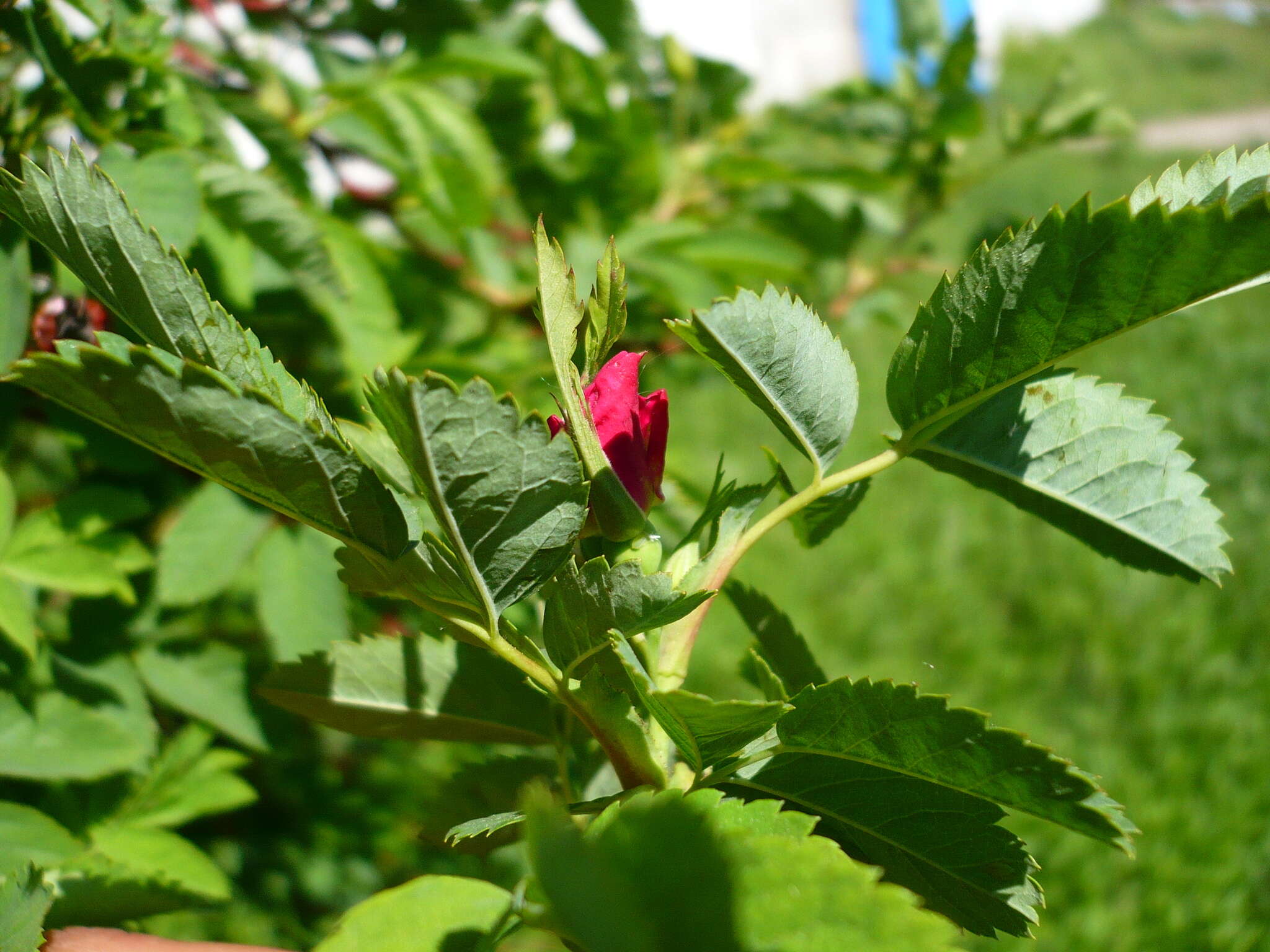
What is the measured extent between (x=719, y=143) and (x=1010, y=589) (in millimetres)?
1933

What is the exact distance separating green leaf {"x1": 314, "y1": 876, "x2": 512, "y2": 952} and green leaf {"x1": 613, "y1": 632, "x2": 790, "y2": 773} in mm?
153

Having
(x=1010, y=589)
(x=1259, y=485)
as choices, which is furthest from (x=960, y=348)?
(x=1259, y=485)

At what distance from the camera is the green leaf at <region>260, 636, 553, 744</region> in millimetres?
745

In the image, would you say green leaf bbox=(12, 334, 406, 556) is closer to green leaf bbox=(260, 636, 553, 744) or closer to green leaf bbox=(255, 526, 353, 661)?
green leaf bbox=(260, 636, 553, 744)

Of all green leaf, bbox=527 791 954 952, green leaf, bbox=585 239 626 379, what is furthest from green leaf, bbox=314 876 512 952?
green leaf, bbox=585 239 626 379

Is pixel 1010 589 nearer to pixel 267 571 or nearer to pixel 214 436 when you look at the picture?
pixel 267 571

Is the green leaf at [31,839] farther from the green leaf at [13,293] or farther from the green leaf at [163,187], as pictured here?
the green leaf at [163,187]

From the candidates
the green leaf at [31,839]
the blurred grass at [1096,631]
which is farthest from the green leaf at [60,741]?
the blurred grass at [1096,631]

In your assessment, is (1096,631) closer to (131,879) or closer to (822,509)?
(822,509)

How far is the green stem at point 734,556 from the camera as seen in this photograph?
25.5 inches

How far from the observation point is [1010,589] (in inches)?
123

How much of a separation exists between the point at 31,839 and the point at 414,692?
42cm

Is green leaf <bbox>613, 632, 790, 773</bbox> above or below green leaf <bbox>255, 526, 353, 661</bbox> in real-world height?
above

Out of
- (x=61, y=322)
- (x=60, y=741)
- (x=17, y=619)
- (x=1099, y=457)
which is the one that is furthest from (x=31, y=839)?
(x=1099, y=457)
